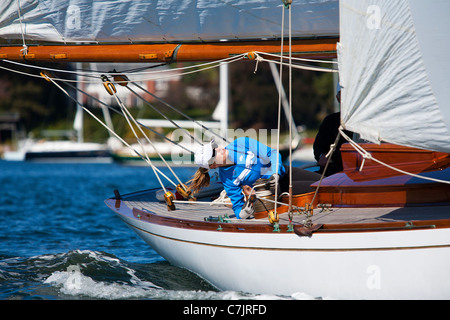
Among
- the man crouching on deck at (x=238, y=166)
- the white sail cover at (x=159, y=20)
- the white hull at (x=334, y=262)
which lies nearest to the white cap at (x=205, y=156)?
the man crouching on deck at (x=238, y=166)

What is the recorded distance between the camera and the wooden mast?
20.2ft

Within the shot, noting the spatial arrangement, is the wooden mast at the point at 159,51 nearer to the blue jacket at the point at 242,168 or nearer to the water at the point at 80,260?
the blue jacket at the point at 242,168

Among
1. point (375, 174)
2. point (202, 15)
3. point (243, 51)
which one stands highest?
point (202, 15)

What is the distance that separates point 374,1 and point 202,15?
2305 mm

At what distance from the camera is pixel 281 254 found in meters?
5.13

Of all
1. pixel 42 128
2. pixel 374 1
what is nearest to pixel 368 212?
pixel 374 1

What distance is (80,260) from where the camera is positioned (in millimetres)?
7277

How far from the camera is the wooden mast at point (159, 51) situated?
615cm

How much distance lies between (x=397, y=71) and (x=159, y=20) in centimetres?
294

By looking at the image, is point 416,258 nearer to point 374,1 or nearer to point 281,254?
point 281,254
